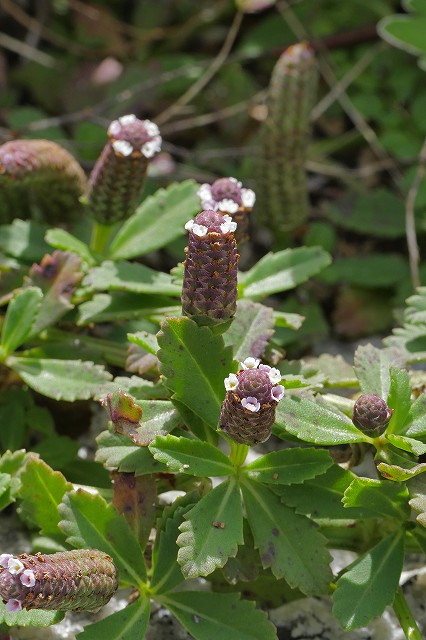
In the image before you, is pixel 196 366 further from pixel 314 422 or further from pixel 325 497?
pixel 325 497

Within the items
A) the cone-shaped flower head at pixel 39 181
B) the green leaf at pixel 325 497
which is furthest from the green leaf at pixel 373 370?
the cone-shaped flower head at pixel 39 181

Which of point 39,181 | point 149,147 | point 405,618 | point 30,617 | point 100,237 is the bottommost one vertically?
point 405,618

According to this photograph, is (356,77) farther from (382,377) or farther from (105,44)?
(382,377)

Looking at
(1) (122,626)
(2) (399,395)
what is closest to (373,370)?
(2) (399,395)

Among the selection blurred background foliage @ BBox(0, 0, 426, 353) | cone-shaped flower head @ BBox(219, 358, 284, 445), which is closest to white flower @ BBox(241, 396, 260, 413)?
cone-shaped flower head @ BBox(219, 358, 284, 445)

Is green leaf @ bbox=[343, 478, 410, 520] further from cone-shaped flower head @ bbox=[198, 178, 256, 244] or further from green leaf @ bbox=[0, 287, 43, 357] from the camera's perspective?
green leaf @ bbox=[0, 287, 43, 357]

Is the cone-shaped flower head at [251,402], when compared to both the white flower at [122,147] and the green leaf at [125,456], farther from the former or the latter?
the white flower at [122,147]
